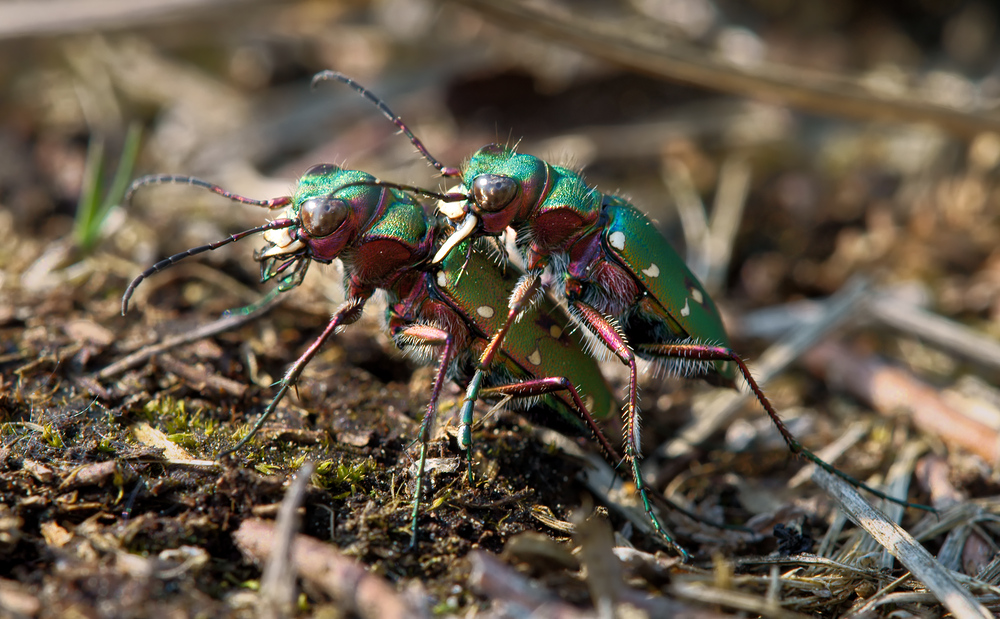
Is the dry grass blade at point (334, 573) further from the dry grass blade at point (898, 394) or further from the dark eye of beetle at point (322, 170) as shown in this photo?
the dry grass blade at point (898, 394)

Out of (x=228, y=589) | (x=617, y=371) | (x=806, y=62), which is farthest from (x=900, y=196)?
(x=228, y=589)

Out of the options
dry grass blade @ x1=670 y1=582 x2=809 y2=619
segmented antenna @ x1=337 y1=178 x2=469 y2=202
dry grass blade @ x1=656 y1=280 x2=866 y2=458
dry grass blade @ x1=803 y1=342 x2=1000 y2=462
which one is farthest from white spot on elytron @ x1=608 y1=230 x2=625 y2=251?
dry grass blade @ x1=803 y1=342 x2=1000 y2=462

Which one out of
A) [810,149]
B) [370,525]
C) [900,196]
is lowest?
[370,525]

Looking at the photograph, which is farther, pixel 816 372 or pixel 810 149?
pixel 810 149

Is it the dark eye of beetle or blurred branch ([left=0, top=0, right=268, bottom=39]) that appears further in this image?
blurred branch ([left=0, top=0, right=268, bottom=39])

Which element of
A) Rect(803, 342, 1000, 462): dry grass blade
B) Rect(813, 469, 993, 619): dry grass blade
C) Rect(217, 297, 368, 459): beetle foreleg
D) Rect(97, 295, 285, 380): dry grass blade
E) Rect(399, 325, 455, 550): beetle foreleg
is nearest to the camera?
Rect(813, 469, 993, 619): dry grass blade

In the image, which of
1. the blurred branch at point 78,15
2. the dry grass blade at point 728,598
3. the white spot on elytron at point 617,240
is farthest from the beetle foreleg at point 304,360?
the blurred branch at point 78,15

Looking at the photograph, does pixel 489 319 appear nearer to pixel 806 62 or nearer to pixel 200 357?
pixel 200 357

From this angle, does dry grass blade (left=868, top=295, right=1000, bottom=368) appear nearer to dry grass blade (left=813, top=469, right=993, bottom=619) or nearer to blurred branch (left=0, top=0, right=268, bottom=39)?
dry grass blade (left=813, top=469, right=993, bottom=619)
